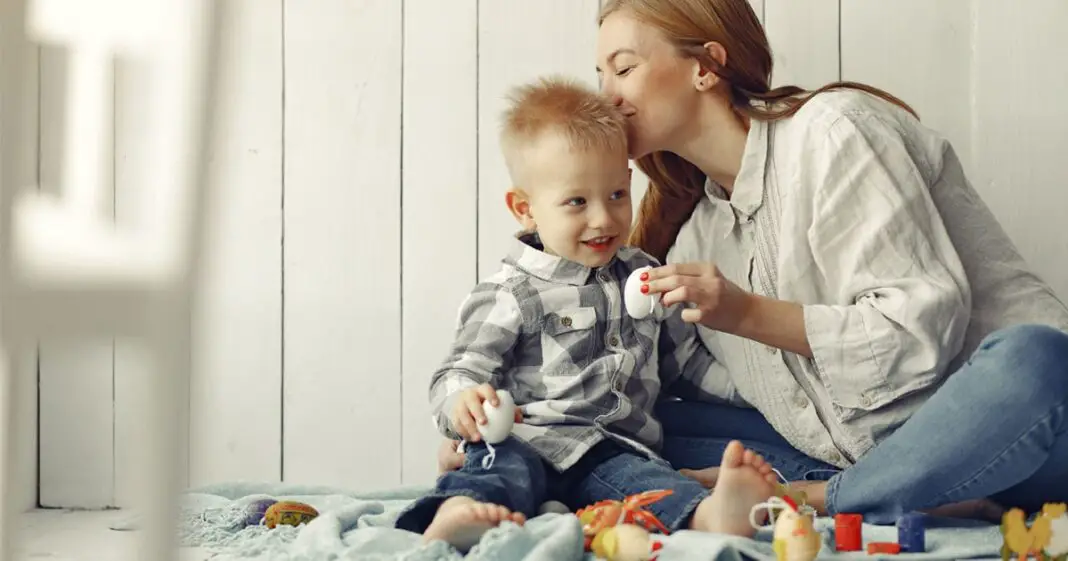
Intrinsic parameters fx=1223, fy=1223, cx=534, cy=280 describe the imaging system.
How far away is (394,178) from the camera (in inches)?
70.8

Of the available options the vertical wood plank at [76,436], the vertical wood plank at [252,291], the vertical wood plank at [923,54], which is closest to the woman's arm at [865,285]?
the vertical wood plank at [923,54]

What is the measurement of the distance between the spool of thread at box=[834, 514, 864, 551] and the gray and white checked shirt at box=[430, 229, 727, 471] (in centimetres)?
28

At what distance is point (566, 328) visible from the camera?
1.42 m

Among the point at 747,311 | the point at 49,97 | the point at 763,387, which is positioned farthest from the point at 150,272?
the point at 763,387

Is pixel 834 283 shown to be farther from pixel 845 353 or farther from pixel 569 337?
pixel 569 337

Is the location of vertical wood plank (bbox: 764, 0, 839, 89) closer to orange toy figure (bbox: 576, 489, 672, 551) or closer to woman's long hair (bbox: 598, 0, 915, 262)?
woman's long hair (bbox: 598, 0, 915, 262)

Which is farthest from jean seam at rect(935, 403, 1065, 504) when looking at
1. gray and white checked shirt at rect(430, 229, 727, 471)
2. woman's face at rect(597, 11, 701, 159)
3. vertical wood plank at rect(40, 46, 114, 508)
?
vertical wood plank at rect(40, 46, 114, 508)

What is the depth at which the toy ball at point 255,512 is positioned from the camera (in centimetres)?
139

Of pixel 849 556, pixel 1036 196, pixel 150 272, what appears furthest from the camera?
pixel 1036 196

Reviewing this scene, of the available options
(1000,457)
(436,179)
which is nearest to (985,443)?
(1000,457)

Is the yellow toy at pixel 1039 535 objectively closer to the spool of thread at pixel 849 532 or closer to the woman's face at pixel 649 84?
the spool of thread at pixel 849 532

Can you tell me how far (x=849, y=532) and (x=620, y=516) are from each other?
0.21 meters

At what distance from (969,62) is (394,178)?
83cm

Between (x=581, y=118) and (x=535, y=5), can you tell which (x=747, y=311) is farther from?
(x=535, y=5)
